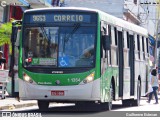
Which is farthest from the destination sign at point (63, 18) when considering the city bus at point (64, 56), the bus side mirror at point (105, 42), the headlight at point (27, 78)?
the headlight at point (27, 78)

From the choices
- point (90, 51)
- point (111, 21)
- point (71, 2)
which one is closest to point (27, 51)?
point (90, 51)

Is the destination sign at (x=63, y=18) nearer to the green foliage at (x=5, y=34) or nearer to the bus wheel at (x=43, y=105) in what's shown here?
the bus wheel at (x=43, y=105)

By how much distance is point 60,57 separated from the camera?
1894cm

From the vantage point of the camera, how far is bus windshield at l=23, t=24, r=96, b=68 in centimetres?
1891

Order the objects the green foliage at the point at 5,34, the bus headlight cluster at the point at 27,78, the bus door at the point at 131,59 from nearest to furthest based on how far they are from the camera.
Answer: the bus headlight cluster at the point at 27,78 → the bus door at the point at 131,59 → the green foliage at the point at 5,34

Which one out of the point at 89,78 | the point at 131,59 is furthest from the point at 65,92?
the point at 131,59

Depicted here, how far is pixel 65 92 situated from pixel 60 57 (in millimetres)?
1030

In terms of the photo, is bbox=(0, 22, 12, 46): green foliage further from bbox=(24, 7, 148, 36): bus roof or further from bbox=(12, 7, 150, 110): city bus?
bbox=(12, 7, 150, 110): city bus

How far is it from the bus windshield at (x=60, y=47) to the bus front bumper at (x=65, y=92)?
0.62 m

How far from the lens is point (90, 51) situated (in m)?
19.0

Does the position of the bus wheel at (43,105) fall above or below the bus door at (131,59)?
below

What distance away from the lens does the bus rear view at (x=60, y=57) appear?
61.8ft

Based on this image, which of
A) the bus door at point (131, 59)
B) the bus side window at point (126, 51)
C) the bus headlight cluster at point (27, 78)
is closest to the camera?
the bus headlight cluster at point (27, 78)

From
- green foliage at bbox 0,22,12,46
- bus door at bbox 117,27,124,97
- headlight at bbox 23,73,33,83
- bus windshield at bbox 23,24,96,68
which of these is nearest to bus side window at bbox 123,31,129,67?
bus door at bbox 117,27,124,97
